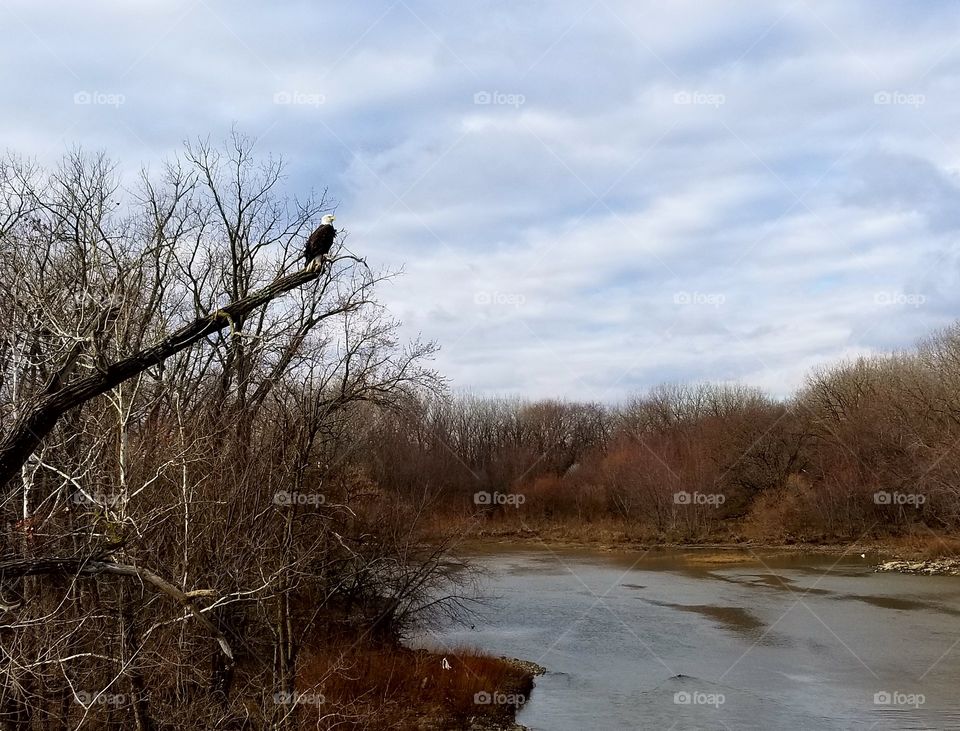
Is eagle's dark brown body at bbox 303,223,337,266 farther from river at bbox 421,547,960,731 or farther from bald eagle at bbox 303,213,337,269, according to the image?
river at bbox 421,547,960,731

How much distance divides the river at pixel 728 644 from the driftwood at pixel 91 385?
44.6 feet

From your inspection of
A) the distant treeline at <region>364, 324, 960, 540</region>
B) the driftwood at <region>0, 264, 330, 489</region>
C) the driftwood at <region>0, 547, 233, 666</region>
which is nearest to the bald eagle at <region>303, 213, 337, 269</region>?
the driftwood at <region>0, 264, 330, 489</region>

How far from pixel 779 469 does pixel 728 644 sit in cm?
3101

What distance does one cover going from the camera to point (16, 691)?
9.69m

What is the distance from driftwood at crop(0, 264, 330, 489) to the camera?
6.51 meters

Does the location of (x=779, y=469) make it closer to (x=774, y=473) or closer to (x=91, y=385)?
(x=774, y=473)

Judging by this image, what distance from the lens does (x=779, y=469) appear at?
53312mm

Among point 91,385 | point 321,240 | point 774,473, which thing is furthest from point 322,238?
point 774,473

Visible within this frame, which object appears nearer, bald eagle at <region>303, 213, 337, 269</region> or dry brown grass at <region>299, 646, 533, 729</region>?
bald eagle at <region>303, 213, 337, 269</region>

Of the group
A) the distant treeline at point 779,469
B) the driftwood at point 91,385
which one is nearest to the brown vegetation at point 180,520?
the driftwood at point 91,385

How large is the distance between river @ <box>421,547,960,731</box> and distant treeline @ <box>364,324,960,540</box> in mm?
8042

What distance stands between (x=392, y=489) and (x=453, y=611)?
390 centimetres

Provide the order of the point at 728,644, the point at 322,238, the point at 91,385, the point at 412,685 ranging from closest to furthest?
1. the point at 91,385
2. the point at 322,238
3. the point at 412,685
4. the point at 728,644

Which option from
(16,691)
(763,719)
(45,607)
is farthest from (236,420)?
(763,719)
